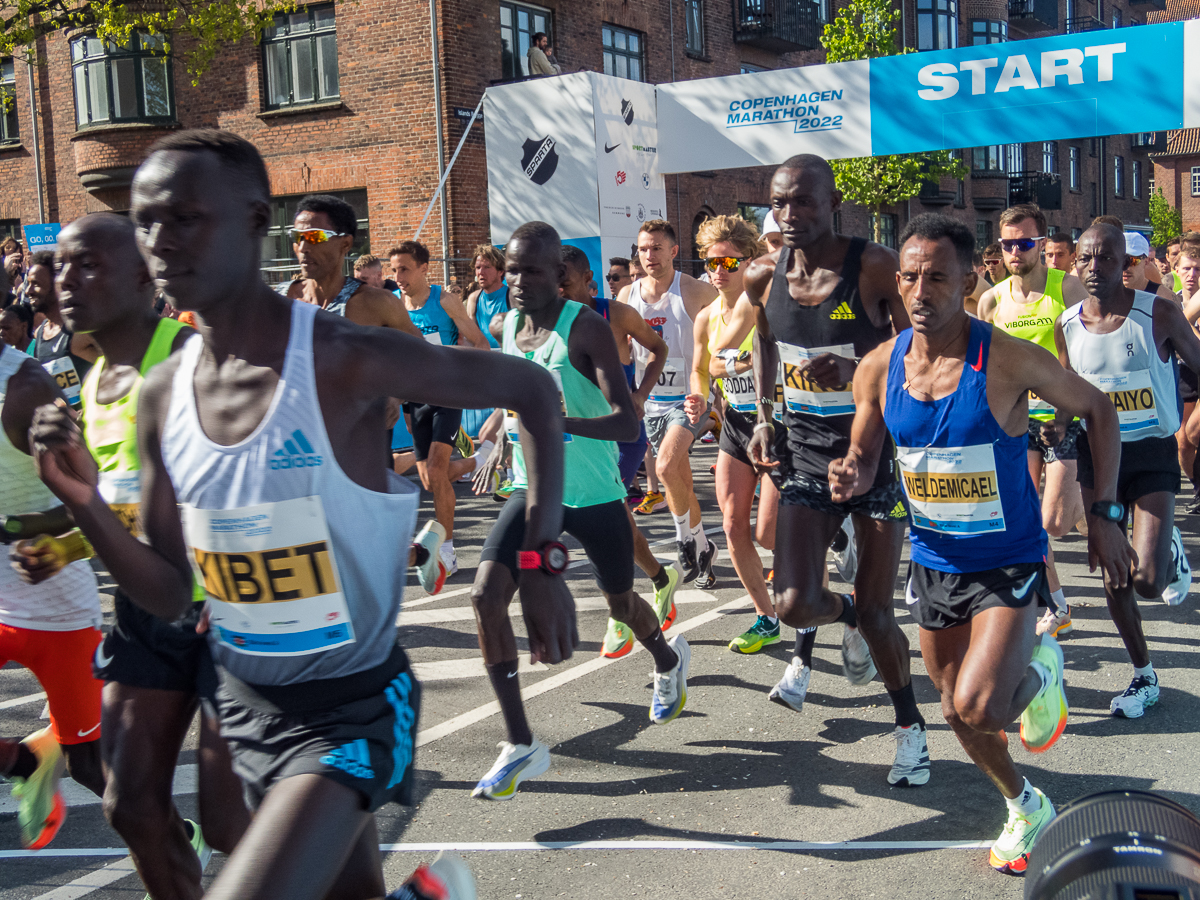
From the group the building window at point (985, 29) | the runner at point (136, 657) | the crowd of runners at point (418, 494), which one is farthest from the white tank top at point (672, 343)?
the building window at point (985, 29)

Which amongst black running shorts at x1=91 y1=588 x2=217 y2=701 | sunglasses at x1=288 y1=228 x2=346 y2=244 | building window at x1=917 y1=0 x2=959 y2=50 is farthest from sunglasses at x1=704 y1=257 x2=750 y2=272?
building window at x1=917 y1=0 x2=959 y2=50

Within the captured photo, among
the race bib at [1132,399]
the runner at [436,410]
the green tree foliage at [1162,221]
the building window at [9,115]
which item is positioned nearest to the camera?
the race bib at [1132,399]

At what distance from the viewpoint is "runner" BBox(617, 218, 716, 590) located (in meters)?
7.75

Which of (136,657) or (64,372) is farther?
(64,372)

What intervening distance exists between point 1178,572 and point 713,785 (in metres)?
2.60

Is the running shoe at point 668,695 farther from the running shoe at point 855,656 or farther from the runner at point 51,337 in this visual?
the runner at point 51,337

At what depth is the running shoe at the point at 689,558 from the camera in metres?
7.71

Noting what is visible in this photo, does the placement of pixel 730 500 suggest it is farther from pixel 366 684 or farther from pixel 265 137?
pixel 265 137

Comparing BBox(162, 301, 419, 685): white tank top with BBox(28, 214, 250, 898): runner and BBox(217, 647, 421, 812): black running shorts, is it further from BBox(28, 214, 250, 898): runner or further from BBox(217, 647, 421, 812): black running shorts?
BBox(28, 214, 250, 898): runner

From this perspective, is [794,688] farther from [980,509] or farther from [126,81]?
[126,81]

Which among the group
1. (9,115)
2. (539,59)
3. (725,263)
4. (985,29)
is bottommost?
(725,263)

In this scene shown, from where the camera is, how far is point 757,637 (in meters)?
6.44

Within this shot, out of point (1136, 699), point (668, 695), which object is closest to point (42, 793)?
point (668, 695)

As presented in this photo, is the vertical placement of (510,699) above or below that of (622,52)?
below
